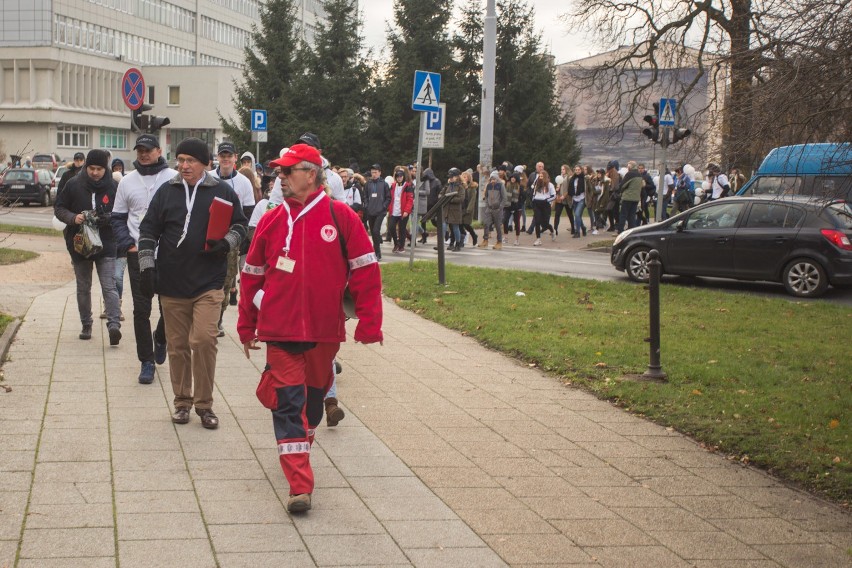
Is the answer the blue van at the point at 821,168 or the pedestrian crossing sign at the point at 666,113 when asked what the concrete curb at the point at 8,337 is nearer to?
the blue van at the point at 821,168

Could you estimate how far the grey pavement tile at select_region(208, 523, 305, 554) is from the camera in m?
4.99

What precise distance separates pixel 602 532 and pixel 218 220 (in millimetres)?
3478

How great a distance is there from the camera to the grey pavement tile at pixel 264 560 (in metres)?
4.76

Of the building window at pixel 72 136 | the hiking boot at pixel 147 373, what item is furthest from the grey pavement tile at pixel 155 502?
the building window at pixel 72 136

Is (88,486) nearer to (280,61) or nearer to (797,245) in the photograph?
(797,245)

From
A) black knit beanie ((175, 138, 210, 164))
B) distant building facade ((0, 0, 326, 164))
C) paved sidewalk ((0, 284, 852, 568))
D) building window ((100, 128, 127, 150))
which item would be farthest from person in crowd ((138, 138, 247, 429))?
building window ((100, 128, 127, 150))

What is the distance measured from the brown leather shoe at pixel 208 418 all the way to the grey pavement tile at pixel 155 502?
58.6 inches

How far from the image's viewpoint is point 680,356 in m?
10.3

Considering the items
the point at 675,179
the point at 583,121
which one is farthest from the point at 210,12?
the point at 675,179

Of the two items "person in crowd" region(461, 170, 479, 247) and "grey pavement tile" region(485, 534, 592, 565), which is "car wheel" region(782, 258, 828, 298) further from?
"grey pavement tile" region(485, 534, 592, 565)

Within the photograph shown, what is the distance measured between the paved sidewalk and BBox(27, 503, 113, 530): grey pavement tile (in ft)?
0.04

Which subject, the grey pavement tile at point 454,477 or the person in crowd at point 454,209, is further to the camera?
the person in crowd at point 454,209

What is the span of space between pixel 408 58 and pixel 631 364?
37.1m

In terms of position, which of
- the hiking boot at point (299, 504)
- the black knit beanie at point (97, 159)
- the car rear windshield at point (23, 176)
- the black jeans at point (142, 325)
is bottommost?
the hiking boot at point (299, 504)
